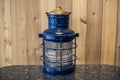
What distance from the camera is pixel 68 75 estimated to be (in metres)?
1.32

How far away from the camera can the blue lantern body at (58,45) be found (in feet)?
4.26

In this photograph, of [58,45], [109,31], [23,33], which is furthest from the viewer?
[23,33]

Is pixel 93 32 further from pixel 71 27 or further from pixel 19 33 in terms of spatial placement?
pixel 19 33

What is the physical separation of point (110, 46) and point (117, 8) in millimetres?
302

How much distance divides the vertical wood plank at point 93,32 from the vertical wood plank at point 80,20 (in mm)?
32

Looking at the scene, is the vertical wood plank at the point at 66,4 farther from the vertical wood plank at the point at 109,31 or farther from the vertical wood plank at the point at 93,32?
the vertical wood plank at the point at 109,31

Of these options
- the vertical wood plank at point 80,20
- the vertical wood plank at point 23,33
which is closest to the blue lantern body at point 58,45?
the vertical wood plank at point 80,20

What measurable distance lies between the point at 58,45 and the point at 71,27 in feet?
1.35

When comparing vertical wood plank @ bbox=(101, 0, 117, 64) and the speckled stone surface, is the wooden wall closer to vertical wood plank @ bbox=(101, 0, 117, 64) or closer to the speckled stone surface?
vertical wood plank @ bbox=(101, 0, 117, 64)

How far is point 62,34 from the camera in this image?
50.6 inches

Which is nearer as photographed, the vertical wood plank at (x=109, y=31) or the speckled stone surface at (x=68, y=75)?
the speckled stone surface at (x=68, y=75)

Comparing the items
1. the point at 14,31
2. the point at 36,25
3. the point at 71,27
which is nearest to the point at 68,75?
the point at 71,27

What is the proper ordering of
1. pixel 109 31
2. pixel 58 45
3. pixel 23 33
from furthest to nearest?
pixel 23 33
pixel 109 31
pixel 58 45

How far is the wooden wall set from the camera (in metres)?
1.64
